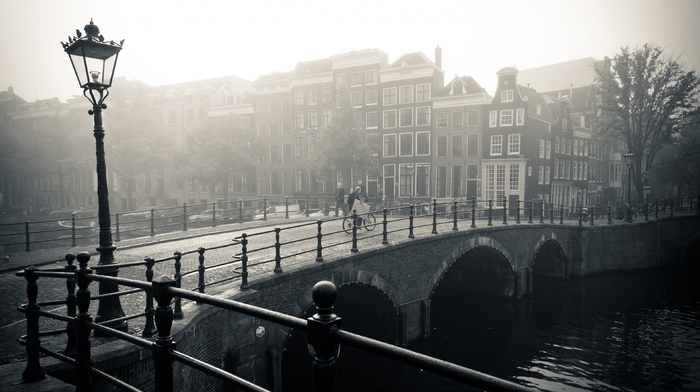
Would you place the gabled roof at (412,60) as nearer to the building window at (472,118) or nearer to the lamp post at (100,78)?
the building window at (472,118)

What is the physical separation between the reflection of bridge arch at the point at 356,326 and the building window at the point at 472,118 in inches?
1001

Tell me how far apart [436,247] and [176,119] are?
43.8 metres

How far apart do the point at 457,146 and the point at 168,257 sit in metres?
31.8

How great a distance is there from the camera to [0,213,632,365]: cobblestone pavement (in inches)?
275

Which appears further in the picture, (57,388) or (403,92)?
(403,92)

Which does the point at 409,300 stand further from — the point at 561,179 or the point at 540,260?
the point at 561,179

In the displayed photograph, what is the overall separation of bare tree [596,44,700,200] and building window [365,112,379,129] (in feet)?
62.1

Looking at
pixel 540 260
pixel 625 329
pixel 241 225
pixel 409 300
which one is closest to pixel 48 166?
pixel 241 225

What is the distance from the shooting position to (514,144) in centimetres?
3466

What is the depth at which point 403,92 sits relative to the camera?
3825 cm

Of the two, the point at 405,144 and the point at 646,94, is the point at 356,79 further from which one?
the point at 646,94

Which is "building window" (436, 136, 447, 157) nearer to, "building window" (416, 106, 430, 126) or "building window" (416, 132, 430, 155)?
"building window" (416, 132, 430, 155)

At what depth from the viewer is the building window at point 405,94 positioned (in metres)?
38.0

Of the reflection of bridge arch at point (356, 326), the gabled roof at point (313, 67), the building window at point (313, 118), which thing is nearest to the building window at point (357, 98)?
the gabled roof at point (313, 67)
